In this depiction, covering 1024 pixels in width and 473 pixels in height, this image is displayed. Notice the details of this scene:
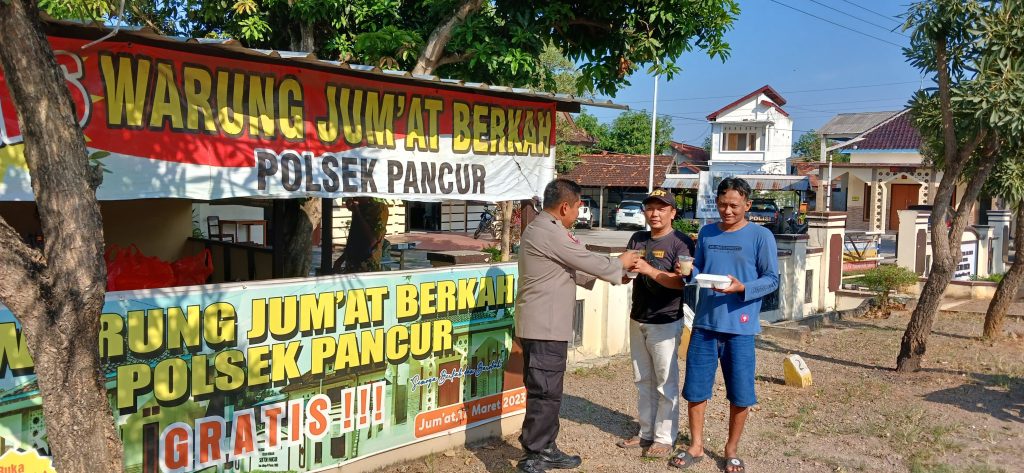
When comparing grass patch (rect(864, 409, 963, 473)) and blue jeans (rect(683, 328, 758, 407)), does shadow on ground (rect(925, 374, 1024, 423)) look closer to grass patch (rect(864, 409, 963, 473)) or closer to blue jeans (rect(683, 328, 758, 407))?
grass patch (rect(864, 409, 963, 473))

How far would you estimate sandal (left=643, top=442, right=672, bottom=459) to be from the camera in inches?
221

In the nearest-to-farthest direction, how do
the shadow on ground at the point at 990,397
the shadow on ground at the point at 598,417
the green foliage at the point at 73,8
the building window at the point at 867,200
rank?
1. the shadow on ground at the point at 598,417
2. the shadow on ground at the point at 990,397
3. the green foliage at the point at 73,8
4. the building window at the point at 867,200

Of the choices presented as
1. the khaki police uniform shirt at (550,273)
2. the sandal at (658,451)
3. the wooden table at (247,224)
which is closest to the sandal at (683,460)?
the sandal at (658,451)

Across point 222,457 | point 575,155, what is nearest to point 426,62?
point 222,457

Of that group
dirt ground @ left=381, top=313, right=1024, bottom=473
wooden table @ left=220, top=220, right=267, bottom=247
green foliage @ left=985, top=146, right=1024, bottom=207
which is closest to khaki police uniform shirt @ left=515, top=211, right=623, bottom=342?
dirt ground @ left=381, top=313, right=1024, bottom=473

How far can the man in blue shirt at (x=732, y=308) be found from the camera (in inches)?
205

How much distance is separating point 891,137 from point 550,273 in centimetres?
3938

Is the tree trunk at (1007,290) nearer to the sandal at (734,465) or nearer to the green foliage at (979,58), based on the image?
the green foliage at (979,58)

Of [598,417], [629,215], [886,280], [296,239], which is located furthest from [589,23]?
[629,215]

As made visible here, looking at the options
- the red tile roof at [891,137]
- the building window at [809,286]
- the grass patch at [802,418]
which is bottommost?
the grass patch at [802,418]

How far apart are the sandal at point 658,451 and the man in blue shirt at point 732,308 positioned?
206mm

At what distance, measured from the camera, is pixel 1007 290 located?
10.5 metres

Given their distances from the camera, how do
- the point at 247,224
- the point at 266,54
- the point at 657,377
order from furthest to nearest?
the point at 247,224 → the point at 657,377 → the point at 266,54

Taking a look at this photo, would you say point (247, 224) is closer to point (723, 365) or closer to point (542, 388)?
point (542, 388)
